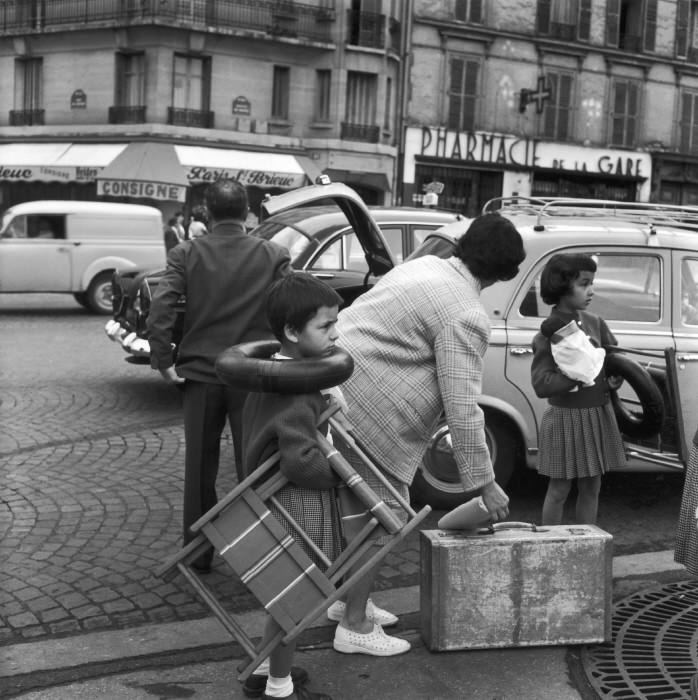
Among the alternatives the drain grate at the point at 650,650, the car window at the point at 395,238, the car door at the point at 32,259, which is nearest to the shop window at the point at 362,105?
the car door at the point at 32,259

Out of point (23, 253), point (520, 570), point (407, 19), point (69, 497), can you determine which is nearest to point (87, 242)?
point (23, 253)

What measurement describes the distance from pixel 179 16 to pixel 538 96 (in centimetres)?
1219

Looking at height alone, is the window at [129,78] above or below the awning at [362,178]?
above

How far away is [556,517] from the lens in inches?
197

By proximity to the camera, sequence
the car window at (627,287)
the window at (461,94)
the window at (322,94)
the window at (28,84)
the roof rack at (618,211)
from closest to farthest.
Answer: the car window at (627,287), the roof rack at (618,211), the window at (322,94), the window at (28,84), the window at (461,94)

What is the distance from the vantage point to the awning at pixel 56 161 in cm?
3006

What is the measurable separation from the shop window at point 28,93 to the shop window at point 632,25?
778 inches

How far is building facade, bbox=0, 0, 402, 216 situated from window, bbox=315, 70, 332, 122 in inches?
1.6

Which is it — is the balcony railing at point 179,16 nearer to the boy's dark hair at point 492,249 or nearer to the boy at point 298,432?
the boy's dark hair at point 492,249

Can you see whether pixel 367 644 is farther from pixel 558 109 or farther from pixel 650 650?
pixel 558 109

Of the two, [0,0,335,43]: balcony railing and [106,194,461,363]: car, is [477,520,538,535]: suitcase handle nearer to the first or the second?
[106,194,461,363]: car

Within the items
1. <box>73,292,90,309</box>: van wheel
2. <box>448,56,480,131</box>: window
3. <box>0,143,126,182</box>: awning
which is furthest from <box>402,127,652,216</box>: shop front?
<box>73,292,90,309</box>: van wheel

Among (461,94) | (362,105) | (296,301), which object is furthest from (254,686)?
(461,94)

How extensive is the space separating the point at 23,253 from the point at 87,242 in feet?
3.33
